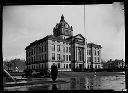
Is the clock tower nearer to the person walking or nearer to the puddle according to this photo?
the person walking

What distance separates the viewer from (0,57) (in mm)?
6641

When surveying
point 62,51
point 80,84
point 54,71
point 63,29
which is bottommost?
point 80,84

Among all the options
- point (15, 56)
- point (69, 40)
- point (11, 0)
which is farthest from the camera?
point (69, 40)

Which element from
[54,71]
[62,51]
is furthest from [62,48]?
[54,71]

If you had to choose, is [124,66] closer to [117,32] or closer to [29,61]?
[117,32]

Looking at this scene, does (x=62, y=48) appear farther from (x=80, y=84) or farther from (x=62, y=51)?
(x=80, y=84)

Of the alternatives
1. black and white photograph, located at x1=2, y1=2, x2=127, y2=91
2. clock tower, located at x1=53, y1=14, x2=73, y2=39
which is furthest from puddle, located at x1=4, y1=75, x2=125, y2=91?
clock tower, located at x1=53, y1=14, x2=73, y2=39

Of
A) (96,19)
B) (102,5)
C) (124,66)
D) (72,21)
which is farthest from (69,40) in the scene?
(124,66)

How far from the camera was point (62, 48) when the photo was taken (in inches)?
292

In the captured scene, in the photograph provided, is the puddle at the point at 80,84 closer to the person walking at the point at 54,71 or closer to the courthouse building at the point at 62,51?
the person walking at the point at 54,71

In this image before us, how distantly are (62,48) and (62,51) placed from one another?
0.39ft

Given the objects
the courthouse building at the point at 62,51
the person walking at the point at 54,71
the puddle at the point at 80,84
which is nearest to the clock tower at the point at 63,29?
the courthouse building at the point at 62,51

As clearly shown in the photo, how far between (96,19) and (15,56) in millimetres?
3353

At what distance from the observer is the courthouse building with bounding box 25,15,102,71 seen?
24.0ft
